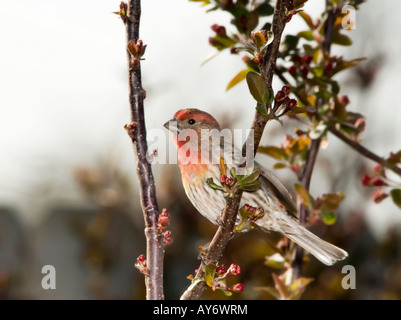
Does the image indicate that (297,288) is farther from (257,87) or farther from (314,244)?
(257,87)

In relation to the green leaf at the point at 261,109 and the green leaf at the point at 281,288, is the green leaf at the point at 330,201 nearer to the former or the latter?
the green leaf at the point at 281,288

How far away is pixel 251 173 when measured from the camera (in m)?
1.97

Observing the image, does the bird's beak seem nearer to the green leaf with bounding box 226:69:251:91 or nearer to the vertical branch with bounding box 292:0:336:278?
the green leaf with bounding box 226:69:251:91

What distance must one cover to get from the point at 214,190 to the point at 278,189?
441mm

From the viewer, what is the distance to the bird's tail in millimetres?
3781

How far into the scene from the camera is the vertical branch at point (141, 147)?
86.7 inches

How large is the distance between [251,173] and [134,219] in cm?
540

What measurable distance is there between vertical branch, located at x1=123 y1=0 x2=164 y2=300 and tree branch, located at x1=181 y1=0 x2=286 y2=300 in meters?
0.17

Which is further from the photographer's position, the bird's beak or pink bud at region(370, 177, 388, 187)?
the bird's beak

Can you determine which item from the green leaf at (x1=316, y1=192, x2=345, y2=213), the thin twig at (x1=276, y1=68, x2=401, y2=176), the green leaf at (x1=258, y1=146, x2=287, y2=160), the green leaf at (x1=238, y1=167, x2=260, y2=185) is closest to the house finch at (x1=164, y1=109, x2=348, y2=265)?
the green leaf at (x1=258, y1=146, x2=287, y2=160)

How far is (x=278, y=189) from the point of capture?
3611mm

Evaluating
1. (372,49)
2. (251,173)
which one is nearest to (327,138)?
(251,173)
